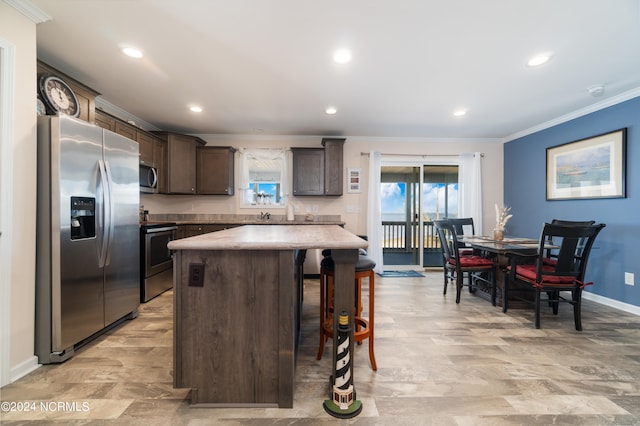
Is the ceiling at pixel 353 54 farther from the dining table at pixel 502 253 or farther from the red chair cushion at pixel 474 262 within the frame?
the red chair cushion at pixel 474 262

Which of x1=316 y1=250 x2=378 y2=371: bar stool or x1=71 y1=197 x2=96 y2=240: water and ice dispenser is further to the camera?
x1=71 y1=197 x2=96 y2=240: water and ice dispenser

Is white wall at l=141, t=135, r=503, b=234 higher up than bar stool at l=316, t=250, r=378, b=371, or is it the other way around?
white wall at l=141, t=135, r=503, b=234

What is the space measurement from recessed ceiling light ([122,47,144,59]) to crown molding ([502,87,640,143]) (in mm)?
4973

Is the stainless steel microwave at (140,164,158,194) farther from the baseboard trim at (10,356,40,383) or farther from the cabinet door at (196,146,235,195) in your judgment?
the baseboard trim at (10,356,40,383)

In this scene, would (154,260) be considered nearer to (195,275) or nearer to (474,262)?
(195,275)

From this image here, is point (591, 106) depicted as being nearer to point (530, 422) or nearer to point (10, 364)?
point (530, 422)

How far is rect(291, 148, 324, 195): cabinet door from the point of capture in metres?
4.34

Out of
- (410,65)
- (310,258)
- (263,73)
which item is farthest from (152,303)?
(410,65)

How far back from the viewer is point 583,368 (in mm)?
1793

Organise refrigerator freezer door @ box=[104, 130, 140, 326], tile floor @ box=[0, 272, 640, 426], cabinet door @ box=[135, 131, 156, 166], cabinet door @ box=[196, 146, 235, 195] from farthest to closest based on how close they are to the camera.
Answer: cabinet door @ box=[196, 146, 235, 195] → cabinet door @ box=[135, 131, 156, 166] → refrigerator freezer door @ box=[104, 130, 140, 326] → tile floor @ box=[0, 272, 640, 426]

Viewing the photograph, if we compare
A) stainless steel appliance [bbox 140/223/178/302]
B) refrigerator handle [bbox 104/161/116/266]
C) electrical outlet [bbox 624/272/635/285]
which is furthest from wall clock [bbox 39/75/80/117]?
electrical outlet [bbox 624/272/635/285]

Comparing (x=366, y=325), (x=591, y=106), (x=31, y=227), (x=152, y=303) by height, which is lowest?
(x=152, y=303)

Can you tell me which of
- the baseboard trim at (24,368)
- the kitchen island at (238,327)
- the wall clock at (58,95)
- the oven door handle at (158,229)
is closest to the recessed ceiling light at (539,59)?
the kitchen island at (238,327)

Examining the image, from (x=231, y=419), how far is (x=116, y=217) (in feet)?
6.45
